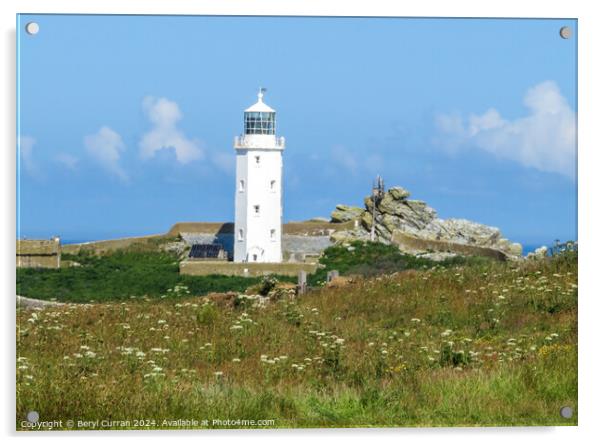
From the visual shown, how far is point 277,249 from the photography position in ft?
112

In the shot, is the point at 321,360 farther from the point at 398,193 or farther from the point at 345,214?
the point at 345,214

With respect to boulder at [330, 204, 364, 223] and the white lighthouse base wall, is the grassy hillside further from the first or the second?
boulder at [330, 204, 364, 223]

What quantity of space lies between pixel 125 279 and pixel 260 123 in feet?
15.5

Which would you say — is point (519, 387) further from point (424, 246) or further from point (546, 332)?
point (424, 246)

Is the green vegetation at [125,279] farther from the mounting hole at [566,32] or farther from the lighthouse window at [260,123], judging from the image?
the mounting hole at [566,32]

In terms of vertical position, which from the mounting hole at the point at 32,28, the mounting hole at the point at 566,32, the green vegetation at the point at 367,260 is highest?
the mounting hole at the point at 566,32

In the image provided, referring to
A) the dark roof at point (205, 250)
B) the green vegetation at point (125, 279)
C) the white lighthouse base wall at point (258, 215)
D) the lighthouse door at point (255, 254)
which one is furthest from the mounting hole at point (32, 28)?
the lighthouse door at point (255, 254)

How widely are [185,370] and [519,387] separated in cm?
269

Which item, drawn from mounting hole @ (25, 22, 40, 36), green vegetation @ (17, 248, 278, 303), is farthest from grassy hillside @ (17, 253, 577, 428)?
green vegetation @ (17, 248, 278, 303)

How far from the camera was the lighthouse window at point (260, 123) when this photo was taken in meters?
27.9

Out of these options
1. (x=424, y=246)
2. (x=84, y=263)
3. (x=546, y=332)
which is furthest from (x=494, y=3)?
(x=424, y=246)

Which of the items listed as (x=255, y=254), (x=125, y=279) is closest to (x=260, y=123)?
(x=125, y=279)

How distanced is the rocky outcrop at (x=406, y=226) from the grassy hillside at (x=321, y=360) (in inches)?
752

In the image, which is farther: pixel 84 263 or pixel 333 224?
pixel 333 224
